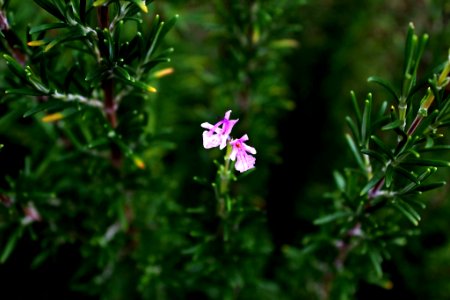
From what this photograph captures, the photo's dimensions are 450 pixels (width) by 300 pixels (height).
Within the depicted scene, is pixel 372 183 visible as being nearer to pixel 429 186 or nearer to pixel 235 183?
pixel 429 186

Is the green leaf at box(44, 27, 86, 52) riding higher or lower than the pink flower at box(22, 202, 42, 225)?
higher

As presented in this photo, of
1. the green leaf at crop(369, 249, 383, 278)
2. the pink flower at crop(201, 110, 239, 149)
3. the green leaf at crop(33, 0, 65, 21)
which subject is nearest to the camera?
the pink flower at crop(201, 110, 239, 149)

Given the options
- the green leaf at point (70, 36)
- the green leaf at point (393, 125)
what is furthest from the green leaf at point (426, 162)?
the green leaf at point (70, 36)

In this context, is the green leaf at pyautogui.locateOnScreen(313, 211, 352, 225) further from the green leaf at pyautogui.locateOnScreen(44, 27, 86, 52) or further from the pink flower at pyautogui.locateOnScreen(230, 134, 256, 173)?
the green leaf at pyautogui.locateOnScreen(44, 27, 86, 52)

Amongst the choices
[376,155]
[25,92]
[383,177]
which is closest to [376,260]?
[383,177]

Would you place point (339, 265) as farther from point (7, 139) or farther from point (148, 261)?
point (7, 139)

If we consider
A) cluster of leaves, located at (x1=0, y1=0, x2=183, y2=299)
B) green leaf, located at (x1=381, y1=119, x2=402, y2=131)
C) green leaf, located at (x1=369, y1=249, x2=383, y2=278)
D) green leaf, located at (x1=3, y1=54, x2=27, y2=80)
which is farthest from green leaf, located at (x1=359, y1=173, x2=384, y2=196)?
green leaf, located at (x1=3, y1=54, x2=27, y2=80)

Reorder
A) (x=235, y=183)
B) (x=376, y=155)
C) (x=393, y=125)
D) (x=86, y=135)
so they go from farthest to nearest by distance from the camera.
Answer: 1. (x=235, y=183)
2. (x=86, y=135)
3. (x=376, y=155)
4. (x=393, y=125)

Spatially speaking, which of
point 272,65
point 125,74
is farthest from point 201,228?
point 272,65

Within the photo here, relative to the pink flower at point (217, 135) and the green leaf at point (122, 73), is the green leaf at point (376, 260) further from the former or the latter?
the green leaf at point (122, 73)
